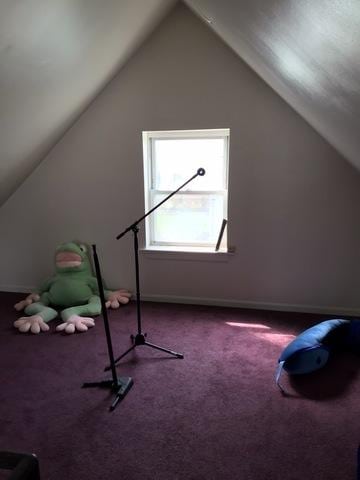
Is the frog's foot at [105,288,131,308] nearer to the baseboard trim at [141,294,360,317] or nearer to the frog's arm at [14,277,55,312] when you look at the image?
the baseboard trim at [141,294,360,317]

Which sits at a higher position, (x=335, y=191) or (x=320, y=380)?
(x=335, y=191)

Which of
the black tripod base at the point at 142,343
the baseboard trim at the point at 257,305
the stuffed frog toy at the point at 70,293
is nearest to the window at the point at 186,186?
the baseboard trim at the point at 257,305

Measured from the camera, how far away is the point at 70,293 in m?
3.26

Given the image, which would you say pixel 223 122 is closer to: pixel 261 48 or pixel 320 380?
pixel 261 48

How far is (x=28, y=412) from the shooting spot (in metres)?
1.98

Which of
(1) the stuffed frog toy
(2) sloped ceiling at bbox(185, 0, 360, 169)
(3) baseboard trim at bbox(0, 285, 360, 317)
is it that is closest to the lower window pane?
(3) baseboard trim at bbox(0, 285, 360, 317)

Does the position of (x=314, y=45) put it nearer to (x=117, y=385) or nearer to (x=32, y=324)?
(x=117, y=385)

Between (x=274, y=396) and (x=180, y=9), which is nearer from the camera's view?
(x=274, y=396)

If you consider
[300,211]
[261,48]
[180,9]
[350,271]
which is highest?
[180,9]

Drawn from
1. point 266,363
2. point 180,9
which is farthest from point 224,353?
point 180,9

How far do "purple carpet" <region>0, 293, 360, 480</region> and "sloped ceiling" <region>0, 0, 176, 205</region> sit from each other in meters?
1.57

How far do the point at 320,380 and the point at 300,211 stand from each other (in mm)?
1400

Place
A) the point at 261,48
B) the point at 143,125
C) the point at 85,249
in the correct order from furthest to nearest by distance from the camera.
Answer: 1. the point at 85,249
2. the point at 143,125
3. the point at 261,48

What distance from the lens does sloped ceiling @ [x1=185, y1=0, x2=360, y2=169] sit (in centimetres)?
86
